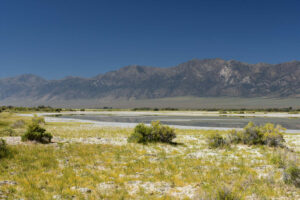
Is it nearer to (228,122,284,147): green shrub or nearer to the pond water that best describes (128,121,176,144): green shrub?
(228,122,284,147): green shrub

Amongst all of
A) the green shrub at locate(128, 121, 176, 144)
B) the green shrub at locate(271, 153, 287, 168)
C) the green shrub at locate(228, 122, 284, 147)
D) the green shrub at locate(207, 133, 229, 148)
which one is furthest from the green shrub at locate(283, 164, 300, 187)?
the green shrub at locate(128, 121, 176, 144)

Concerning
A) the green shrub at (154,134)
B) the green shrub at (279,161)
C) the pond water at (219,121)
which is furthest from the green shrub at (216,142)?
the pond water at (219,121)

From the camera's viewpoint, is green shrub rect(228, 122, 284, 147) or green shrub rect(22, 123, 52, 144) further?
green shrub rect(228, 122, 284, 147)

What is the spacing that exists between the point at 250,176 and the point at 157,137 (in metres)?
11.3

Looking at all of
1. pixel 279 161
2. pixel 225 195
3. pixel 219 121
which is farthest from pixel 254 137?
pixel 219 121

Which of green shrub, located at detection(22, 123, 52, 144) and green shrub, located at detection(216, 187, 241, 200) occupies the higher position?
green shrub, located at detection(22, 123, 52, 144)

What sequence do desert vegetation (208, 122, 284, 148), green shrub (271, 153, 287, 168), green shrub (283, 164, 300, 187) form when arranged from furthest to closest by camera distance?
1. desert vegetation (208, 122, 284, 148)
2. green shrub (271, 153, 287, 168)
3. green shrub (283, 164, 300, 187)

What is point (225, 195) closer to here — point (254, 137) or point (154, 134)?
point (254, 137)

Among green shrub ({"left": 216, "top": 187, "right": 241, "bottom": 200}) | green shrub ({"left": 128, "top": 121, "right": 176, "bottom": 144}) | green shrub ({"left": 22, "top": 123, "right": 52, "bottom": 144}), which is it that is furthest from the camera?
green shrub ({"left": 128, "top": 121, "right": 176, "bottom": 144})

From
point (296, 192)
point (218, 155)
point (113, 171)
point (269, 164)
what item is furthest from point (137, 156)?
point (296, 192)

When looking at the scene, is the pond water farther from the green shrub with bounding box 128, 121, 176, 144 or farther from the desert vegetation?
the green shrub with bounding box 128, 121, 176, 144

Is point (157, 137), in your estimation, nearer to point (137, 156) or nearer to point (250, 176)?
point (137, 156)

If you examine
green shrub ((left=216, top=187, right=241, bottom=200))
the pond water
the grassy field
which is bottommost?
the pond water

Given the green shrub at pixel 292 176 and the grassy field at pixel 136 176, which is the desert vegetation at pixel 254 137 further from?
the green shrub at pixel 292 176
